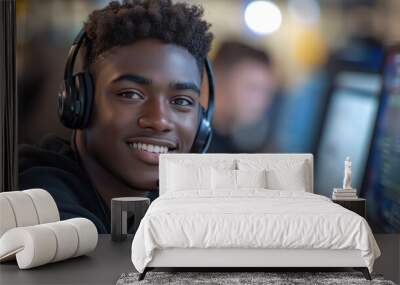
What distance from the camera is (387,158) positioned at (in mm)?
7090

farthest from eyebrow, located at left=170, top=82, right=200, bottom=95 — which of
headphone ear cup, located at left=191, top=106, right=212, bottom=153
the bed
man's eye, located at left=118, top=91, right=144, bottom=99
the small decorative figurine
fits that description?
the bed

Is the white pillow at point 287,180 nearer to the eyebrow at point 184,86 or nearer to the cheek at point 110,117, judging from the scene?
the eyebrow at point 184,86

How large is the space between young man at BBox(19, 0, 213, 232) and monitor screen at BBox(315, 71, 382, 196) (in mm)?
1480

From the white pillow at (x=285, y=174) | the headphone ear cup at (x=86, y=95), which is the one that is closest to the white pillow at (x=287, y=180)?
the white pillow at (x=285, y=174)

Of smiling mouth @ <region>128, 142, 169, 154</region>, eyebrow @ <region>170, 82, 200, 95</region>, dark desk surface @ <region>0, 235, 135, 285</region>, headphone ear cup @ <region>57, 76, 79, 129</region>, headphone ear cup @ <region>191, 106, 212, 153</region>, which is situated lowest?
dark desk surface @ <region>0, 235, 135, 285</region>

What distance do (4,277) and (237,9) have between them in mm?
3912

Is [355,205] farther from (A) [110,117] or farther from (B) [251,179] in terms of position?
(A) [110,117]

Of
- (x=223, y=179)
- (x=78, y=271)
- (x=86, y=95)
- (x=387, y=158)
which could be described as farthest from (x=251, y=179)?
(x=86, y=95)

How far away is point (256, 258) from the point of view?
4.65 metres

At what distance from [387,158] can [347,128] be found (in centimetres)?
55

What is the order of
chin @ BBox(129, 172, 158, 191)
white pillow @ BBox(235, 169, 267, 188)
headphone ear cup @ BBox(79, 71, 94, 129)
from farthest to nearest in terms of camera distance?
chin @ BBox(129, 172, 158, 191) < headphone ear cup @ BBox(79, 71, 94, 129) < white pillow @ BBox(235, 169, 267, 188)

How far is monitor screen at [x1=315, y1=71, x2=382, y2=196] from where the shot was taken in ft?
23.3

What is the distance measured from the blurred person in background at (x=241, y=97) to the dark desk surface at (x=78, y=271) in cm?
198

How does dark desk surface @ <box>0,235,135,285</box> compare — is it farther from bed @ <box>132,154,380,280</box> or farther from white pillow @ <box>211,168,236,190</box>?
Result: white pillow @ <box>211,168,236,190</box>
